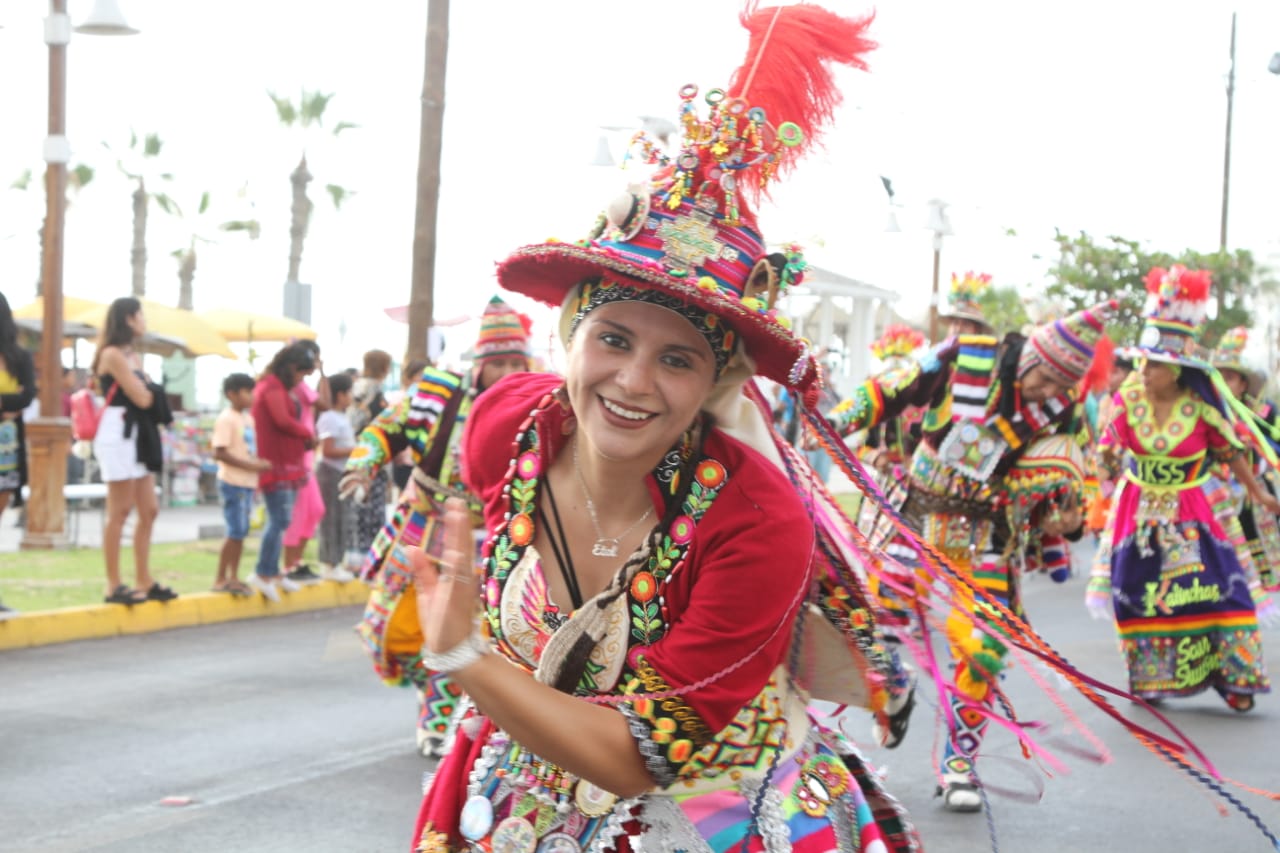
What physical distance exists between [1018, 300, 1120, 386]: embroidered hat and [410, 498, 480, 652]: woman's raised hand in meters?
4.26

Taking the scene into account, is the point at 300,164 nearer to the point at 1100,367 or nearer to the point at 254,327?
the point at 254,327

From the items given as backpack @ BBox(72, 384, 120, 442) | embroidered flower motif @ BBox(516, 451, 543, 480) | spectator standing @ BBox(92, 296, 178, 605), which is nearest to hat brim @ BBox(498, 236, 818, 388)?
embroidered flower motif @ BBox(516, 451, 543, 480)

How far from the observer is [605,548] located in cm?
285

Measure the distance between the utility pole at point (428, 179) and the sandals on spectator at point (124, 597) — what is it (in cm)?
471

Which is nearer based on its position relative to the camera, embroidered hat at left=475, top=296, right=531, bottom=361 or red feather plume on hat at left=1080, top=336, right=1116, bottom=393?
red feather plume on hat at left=1080, top=336, right=1116, bottom=393

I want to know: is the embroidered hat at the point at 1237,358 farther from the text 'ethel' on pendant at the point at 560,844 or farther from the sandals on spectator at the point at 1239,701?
the text 'ethel' on pendant at the point at 560,844

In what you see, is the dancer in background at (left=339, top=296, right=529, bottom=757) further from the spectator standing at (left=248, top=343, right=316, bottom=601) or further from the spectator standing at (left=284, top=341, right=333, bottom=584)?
the spectator standing at (left=284, top=341, right=333, bottom=584)

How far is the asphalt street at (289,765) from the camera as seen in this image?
5.97m

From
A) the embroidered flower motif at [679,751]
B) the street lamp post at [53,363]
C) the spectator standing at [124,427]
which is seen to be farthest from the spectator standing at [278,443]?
A: the embroidered flower motif at [679,751]

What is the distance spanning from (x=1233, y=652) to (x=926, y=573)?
21.4 feet

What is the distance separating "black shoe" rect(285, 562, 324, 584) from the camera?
41.0 feet

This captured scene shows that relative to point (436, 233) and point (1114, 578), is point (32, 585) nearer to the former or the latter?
point (436, 233)

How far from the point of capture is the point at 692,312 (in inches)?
108

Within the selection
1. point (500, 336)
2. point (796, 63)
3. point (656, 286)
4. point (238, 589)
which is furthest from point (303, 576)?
point (656, 286)
